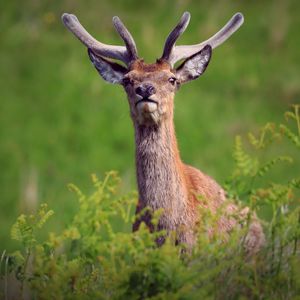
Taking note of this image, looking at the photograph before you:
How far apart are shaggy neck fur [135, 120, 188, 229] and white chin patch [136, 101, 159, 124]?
0.29 ft

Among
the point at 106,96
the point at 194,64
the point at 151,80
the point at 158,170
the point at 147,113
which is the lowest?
the point at 158,170

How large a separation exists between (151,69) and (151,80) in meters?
0.22

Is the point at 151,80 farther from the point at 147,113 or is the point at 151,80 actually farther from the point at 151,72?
the point at 147,113

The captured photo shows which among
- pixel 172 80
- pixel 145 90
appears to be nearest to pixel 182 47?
pixel 172 80

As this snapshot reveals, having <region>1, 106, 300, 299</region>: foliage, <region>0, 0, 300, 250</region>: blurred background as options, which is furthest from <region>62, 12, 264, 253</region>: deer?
<region>0, 0, 300, 250</region>: blurred background

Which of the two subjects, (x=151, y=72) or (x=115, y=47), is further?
(x=115, y=47)

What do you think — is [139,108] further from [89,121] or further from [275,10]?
[275,10]

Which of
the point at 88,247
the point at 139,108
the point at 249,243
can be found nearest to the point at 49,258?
the point at 88,247

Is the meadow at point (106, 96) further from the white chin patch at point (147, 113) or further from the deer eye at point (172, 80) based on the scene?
the white chin patch at point (147, 113)

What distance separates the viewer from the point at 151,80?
10.8m

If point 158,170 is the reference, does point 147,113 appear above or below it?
above

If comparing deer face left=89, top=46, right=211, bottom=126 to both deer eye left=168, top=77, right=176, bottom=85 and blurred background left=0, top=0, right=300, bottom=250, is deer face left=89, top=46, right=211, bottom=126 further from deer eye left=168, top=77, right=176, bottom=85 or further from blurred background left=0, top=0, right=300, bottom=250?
blurred background left=0, top=0, right=300, bottom=250

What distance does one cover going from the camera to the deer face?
10.7 m

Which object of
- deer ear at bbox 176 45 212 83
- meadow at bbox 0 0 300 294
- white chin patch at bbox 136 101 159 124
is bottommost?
white chin patch at bbox 136 101 159 124
